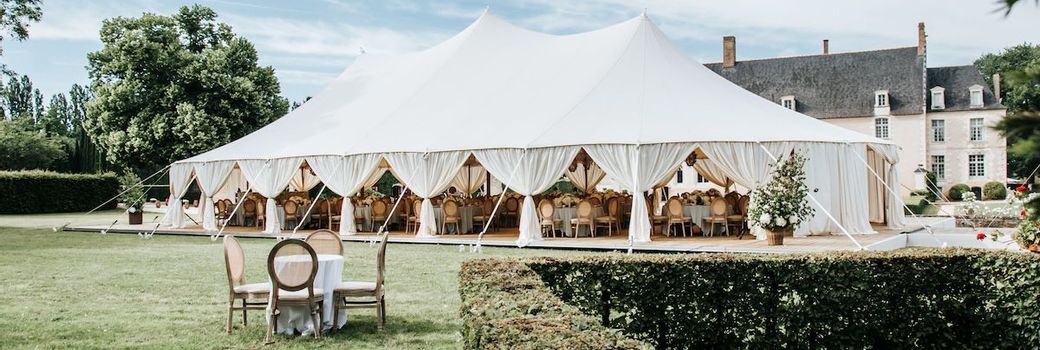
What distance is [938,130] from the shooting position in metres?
44.1

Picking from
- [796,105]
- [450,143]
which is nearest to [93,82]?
[450,143]

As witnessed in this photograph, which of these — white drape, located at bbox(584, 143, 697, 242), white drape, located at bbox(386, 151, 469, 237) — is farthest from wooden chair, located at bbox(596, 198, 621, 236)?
white drape, located at bbox(386, 151, 469, 237)

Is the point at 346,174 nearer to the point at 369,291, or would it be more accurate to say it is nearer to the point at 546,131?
the point at 546,131

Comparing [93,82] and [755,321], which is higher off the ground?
[93,82]

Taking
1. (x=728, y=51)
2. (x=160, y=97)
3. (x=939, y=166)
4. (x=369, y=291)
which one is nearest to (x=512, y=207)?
(x=369, y=291)

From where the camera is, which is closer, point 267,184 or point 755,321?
point 755,321

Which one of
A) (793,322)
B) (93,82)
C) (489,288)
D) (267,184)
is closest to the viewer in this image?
(489,288)

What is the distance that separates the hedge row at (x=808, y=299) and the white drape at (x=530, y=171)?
8.78 meters

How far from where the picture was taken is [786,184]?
13258 millimetres

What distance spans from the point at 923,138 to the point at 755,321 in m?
42.3

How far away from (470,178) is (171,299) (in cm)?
1352

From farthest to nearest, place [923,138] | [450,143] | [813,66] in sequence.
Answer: [813,66], [923,138], [450,143]

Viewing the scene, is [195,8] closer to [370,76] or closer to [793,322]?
[370,76]

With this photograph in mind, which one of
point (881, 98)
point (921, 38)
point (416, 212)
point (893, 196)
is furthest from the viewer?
point (881, 98)
